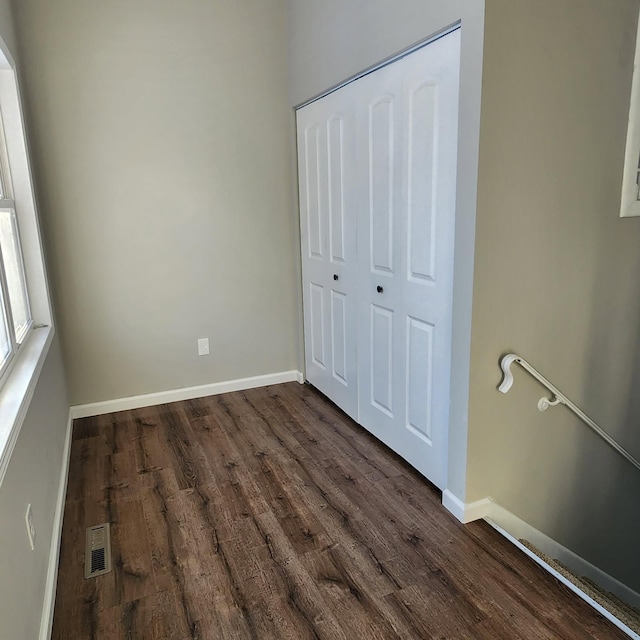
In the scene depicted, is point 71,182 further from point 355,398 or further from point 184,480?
point 355,398

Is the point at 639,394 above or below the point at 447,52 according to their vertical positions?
below

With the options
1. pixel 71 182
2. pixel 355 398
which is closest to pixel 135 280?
pixel 71 182

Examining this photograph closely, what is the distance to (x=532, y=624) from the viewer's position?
165cm

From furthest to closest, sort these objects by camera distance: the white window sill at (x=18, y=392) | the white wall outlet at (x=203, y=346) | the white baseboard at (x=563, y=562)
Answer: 1. the white wall outlet at (x=203, y=346)
2. the white baseboard at (x=563, y=562)
3. the white window sill at (x=18, y=392)

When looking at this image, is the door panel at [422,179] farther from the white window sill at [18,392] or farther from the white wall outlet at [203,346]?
the white wall outlet at [203,346]

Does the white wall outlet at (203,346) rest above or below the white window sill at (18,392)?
below

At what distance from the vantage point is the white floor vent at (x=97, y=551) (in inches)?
76.7

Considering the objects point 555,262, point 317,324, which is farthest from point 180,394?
point 555,262

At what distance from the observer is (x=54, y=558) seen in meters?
1.92

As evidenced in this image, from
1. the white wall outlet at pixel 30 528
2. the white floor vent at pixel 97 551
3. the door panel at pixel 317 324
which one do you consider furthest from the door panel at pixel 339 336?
the white wall outlet at pixel 30 528

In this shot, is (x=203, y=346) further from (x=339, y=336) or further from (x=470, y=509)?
(x=470, y=509)

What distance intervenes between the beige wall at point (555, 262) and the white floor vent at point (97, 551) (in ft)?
4.90

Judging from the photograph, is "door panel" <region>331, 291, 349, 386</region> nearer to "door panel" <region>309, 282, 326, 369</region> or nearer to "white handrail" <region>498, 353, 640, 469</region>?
"door panel" <region>309, 282, 326, 369</region>

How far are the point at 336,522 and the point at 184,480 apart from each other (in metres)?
0.84
